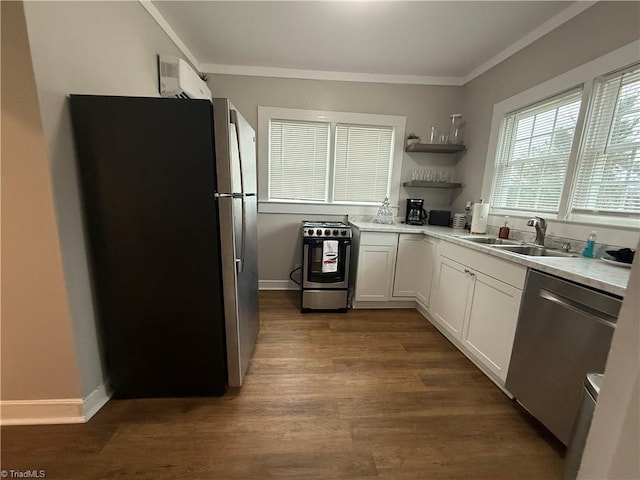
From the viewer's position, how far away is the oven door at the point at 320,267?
2.79 m

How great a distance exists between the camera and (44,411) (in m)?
1.39

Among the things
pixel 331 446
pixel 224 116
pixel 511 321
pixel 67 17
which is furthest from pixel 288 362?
pixel 67 17

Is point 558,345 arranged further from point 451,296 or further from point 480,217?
point 480,217

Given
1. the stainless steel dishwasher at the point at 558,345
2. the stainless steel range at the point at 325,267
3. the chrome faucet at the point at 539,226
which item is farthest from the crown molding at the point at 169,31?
the chrome faucet at the point at 539,226

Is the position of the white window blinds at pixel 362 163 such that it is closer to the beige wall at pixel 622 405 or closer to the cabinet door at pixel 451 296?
the cabinet door at pixel 451 296

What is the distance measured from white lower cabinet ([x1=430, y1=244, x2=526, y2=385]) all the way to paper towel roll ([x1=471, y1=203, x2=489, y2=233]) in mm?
490

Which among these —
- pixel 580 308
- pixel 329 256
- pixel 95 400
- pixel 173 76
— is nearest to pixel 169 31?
pixel 173 76

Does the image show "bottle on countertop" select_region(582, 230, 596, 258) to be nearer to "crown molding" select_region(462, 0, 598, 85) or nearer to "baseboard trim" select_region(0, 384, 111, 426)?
"crown molding" select_region(462, 0, 598, 85)

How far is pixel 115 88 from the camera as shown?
1.64m

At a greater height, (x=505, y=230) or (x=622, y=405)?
(x=505, y=230)

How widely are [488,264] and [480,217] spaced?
3.08 ft

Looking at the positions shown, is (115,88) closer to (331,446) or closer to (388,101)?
(331,446)

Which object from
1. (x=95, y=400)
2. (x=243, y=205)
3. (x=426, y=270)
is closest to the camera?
(x=95, y=400)

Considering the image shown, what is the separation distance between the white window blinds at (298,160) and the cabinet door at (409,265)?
46.9 inches
